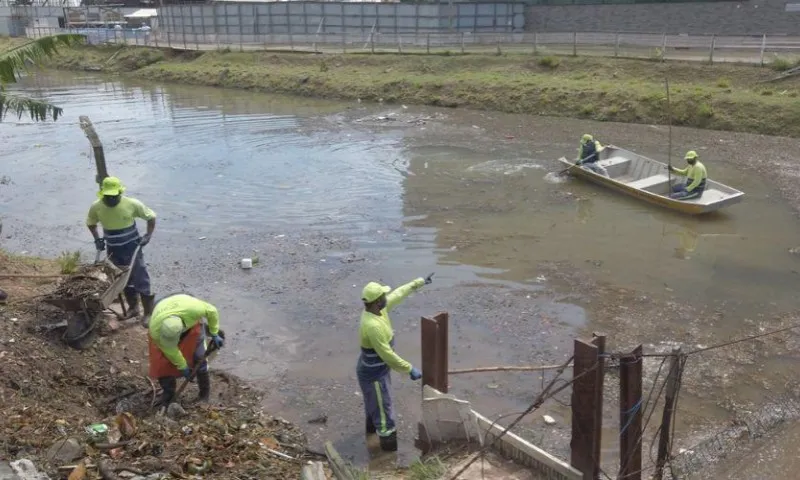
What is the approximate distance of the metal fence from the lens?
28.5 m

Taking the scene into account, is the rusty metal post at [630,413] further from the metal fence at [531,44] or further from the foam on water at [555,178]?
the metal fence at [531,44]

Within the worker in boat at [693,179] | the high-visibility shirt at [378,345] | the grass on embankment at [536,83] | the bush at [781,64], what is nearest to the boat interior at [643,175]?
the worker in boat at [693,179]

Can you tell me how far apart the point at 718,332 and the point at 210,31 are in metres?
46.1

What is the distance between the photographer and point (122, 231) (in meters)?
9.49

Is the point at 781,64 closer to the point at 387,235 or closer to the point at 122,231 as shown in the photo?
the point at 387,235

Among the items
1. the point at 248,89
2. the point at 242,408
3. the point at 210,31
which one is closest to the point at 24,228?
the point at 242,408

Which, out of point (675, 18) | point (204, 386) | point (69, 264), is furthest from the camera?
point (675, 18)


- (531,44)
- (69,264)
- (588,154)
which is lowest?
(69,264)

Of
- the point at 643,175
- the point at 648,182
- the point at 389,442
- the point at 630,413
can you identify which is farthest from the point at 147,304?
the point at 643,175

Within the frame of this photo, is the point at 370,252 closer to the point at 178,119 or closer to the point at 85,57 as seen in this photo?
the point at 178,119

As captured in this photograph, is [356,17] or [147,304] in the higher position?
[356,17]

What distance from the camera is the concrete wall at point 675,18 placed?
33.9 meters

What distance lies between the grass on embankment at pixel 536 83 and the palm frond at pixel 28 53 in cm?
1969

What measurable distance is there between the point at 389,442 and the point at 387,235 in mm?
7144
